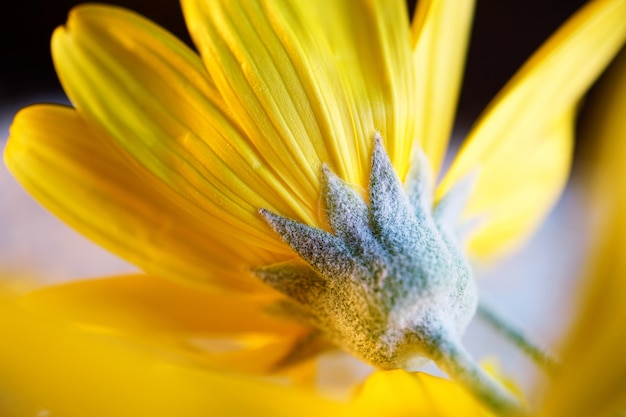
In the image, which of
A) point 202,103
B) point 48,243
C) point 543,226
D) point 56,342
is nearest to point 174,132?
point 202,103

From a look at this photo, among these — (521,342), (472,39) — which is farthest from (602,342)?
(472,39)

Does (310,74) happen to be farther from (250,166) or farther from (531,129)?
(531,129)

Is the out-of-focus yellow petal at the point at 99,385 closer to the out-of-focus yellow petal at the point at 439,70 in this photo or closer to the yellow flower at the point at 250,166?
the yellow flower at the point at 250,166

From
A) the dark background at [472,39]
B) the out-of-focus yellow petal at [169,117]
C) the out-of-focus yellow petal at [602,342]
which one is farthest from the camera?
the dark background at [472,39]

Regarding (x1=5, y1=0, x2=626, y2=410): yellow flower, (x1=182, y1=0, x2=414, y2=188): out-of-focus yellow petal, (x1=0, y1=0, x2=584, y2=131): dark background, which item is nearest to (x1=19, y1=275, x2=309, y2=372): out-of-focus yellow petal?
(x1=5, y1=0, x2=626, y2=410): yellow flower

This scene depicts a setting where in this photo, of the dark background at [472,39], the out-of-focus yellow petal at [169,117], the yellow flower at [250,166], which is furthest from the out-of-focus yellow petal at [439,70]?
the dark background at [472,39]

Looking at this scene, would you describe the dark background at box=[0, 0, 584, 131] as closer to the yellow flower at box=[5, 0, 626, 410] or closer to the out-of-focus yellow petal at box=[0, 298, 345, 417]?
the yellow flower at box=[5, 0, 626, 410]

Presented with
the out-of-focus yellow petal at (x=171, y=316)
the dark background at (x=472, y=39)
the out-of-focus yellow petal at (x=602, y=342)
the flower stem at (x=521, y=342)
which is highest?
the dark background at (x=472, y=39)
